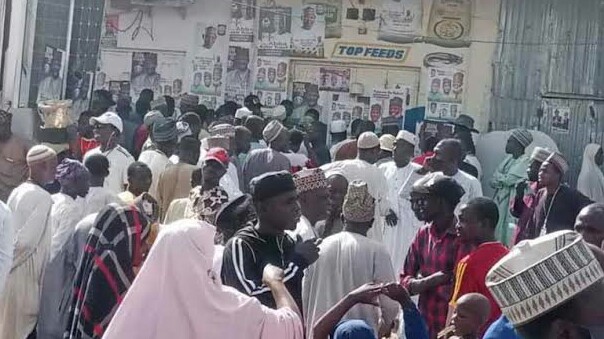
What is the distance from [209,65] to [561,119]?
15.7 feet

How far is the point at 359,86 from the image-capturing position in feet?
54.4

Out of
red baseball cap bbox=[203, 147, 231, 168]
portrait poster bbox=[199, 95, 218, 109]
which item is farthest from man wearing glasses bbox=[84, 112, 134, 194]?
portrait poster bbox=[199, 95, 218, 109]

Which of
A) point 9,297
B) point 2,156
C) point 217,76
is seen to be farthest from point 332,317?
point 217,76

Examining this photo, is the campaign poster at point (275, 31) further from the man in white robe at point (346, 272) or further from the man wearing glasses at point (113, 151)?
the man in white robe at point (346, 272)

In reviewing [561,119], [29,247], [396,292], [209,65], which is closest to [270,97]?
[209,65]

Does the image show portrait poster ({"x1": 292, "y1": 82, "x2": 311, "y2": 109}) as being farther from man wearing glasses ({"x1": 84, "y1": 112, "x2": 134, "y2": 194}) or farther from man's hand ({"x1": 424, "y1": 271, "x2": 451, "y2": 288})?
man's hand ({"x1": 424, "y1": 271, "x2": 451, "y2": 288})

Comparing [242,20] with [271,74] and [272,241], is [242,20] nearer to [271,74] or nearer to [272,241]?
[271,74]

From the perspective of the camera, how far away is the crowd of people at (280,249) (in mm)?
4168

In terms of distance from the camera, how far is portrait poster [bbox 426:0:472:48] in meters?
16.2

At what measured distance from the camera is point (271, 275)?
4984 millimetres

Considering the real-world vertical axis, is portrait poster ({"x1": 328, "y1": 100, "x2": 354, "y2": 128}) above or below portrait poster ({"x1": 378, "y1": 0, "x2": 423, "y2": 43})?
below

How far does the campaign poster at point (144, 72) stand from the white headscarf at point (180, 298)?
502 inches

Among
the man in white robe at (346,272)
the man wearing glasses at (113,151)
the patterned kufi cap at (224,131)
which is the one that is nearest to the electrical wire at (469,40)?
the patterned kufi cap at (224,131)

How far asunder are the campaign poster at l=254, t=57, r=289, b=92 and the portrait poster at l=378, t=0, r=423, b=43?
1369 millimetres
